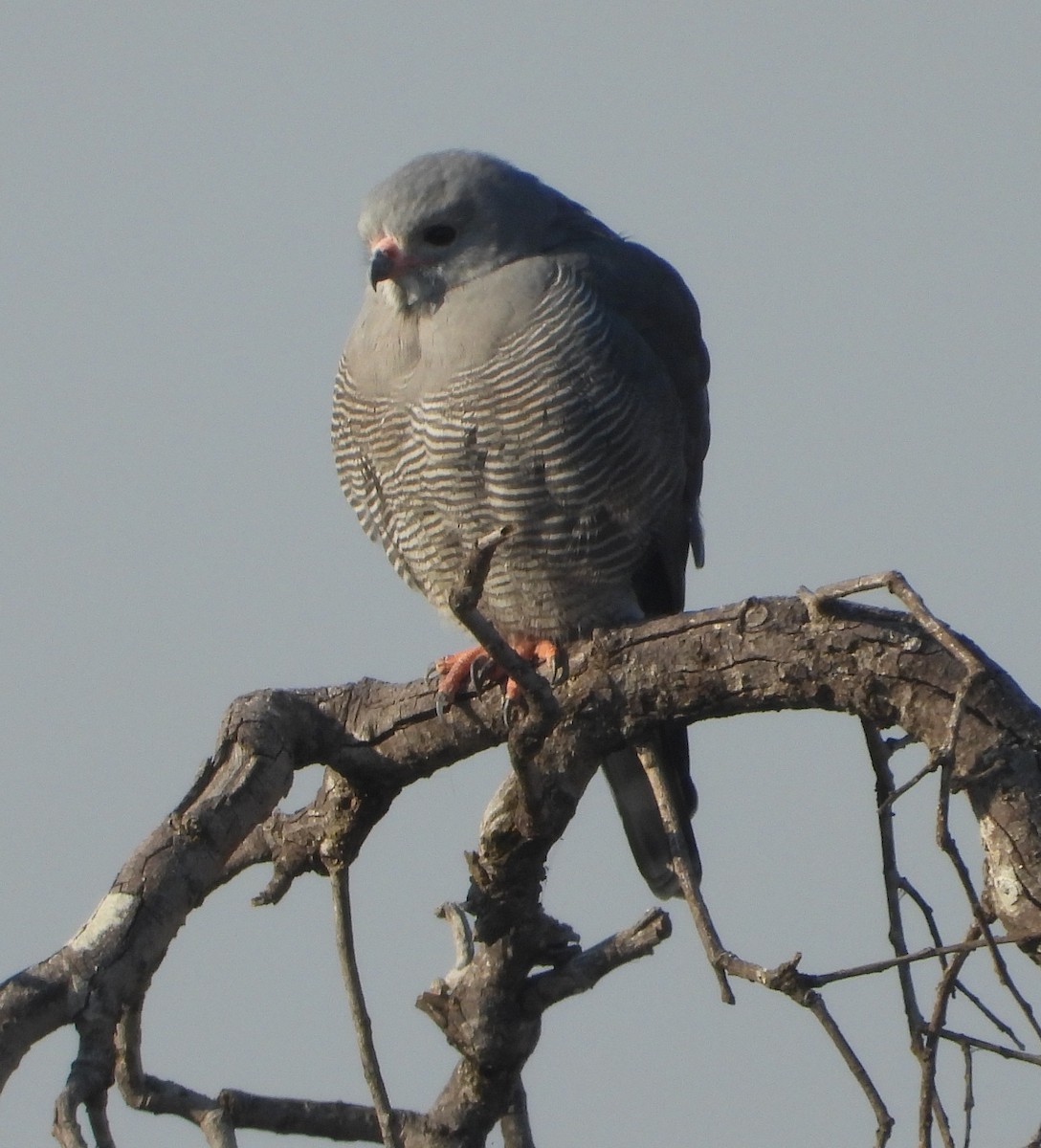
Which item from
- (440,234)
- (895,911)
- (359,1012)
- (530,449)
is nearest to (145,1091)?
(359,1012)

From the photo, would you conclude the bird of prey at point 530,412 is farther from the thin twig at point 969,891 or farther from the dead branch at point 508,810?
the thin twig at point 969,891

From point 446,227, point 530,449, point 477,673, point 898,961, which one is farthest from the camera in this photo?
point 446,227

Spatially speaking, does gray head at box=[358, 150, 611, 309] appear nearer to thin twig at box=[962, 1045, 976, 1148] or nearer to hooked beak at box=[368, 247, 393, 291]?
hooked beak at box=[368, 247, 393, 291]

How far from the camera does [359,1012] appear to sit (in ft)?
14.8

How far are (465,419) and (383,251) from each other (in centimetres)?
80

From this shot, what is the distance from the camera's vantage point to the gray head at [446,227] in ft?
21.1

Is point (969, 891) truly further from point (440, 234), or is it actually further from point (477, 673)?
point (440, 234)

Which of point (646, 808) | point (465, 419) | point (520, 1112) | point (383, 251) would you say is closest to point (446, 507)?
point (465, 419)

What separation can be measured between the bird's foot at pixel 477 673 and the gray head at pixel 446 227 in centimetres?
129

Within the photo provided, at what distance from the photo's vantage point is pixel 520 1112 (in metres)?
5.44

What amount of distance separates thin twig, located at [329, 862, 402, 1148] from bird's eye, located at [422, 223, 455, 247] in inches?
97.4

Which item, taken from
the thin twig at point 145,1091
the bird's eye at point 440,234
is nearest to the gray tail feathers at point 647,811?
the bird's eye at point 440,234

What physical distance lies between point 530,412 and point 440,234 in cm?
92

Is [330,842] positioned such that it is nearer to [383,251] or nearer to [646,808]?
[646,808]
